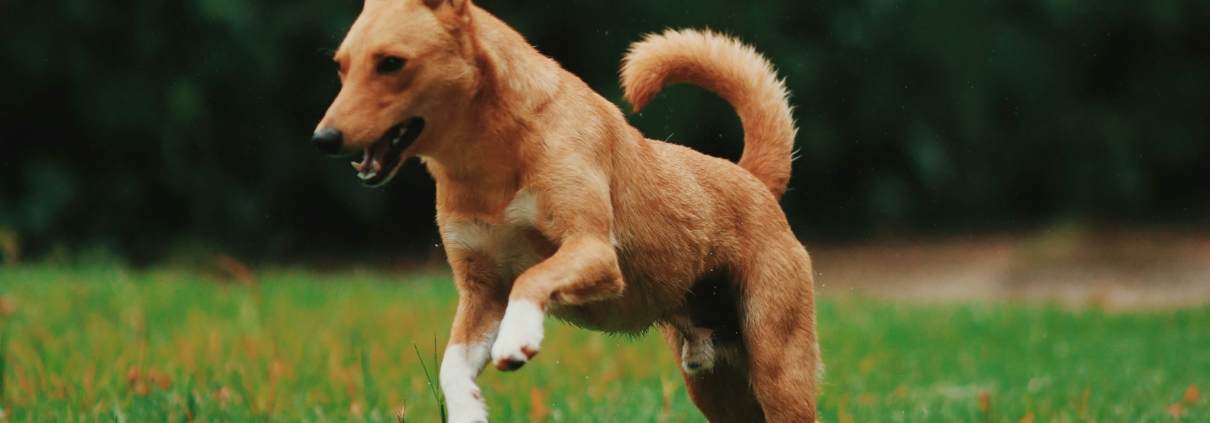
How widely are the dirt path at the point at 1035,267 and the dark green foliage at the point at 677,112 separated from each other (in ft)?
1.00

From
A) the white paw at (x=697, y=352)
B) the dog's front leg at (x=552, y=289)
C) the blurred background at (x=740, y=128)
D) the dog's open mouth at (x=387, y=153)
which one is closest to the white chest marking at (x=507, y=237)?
the dog's front leg at (x=552, y=289)

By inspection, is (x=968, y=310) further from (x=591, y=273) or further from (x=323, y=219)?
(x=591, y=273)

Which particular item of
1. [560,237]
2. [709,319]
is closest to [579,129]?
[560,237]

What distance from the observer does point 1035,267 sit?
1089cm

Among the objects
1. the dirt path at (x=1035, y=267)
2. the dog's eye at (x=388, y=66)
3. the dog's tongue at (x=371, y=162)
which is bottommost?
the dirt path at (x=1035, y=267)

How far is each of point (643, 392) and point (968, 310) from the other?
14.4 ft

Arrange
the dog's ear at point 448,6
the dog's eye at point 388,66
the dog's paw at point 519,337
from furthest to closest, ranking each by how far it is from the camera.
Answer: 1. the dog's ear at point 448,6
2. the dog's eye at point 388,66
3. the dog's paw at point 519,337

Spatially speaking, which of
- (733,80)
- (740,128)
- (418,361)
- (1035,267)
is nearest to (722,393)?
(733,80)

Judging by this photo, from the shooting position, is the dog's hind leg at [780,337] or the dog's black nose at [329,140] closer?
the dog's black nose at [329,140]

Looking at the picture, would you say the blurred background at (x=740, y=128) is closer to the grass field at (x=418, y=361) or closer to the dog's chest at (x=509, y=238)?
the grass field at (x=418, y=361)

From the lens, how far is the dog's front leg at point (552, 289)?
210 centimetres

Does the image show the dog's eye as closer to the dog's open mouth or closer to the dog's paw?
the dog's open mouth

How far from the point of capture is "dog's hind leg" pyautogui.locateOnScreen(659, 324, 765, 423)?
3.07 meters

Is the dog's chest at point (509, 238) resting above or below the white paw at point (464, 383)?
above
